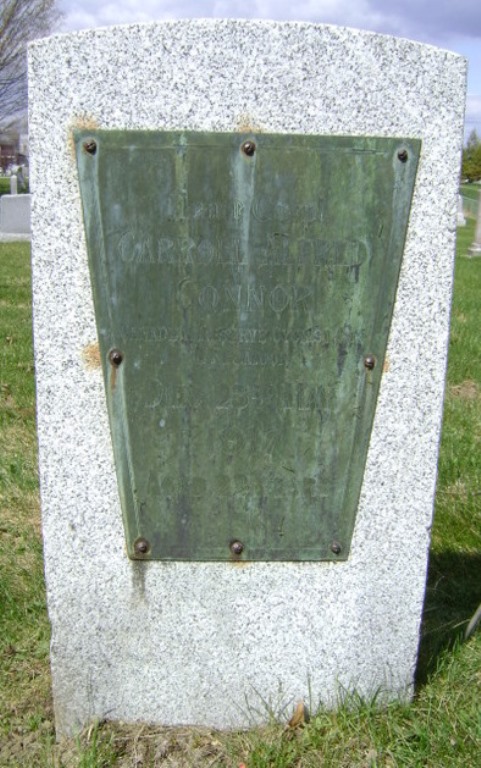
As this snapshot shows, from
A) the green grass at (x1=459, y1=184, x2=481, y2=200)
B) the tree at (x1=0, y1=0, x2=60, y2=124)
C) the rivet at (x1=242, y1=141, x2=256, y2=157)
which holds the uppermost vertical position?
the tree at (x1=0, y1=0, x2=60, y2=124)

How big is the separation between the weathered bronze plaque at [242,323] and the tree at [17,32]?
26.0 metres

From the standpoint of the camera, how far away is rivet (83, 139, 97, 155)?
76.3 inches

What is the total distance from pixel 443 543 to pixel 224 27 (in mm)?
2072

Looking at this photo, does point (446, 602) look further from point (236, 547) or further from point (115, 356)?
point (115, 356)

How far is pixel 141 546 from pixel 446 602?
124 centimetres

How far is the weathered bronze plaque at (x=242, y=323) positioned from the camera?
6.46ft

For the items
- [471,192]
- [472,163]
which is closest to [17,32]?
[471,192]

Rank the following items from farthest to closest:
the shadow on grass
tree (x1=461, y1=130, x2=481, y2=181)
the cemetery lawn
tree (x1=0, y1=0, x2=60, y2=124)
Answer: tree (x1=461, y1=130, x2=481, y2=181) < tree (x1=0, y1=0, x2=60, y2=124) < the shadow on grass < the cemetery lawn

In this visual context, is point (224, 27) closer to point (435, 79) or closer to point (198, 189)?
point (198, 189)

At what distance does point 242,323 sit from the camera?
2.06 meters

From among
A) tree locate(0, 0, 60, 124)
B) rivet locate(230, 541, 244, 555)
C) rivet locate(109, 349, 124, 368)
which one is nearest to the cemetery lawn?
rivet locate(230, 541, 244, 555)

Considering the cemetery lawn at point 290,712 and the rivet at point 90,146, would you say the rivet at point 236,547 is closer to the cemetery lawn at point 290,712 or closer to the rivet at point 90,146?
the cemetery lawn at point 290,712

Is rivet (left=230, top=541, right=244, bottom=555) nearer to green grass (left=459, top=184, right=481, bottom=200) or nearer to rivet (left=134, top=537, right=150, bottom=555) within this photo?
rivet (left=134, top=537, right=150, bottom=555)

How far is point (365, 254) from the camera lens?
203 centimetres
